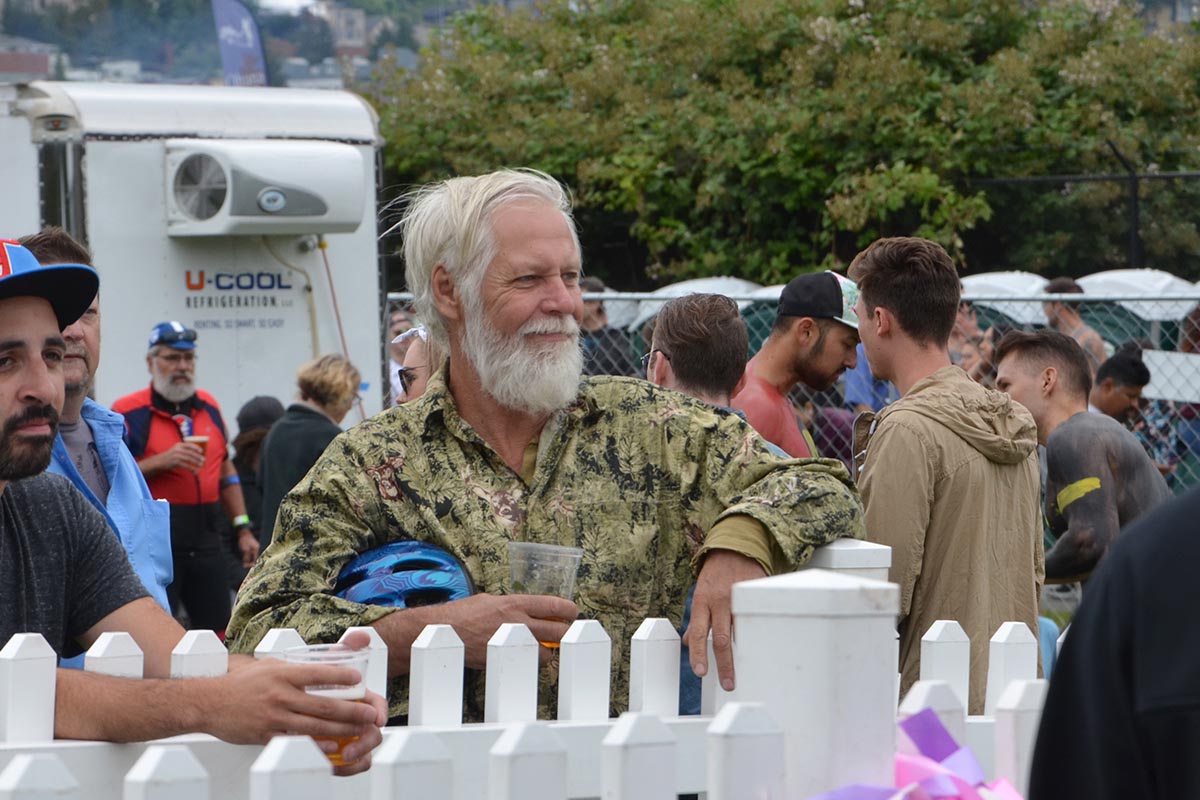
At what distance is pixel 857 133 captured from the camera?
16031 mm

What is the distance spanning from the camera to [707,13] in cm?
1805

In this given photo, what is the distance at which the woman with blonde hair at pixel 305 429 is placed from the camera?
749 cm

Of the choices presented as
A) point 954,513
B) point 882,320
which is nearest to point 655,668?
point 954,513

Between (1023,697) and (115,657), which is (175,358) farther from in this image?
(1023,697)

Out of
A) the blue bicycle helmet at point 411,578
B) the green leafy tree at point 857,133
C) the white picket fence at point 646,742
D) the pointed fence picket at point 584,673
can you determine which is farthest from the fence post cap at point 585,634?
the green leafy tree at point 857,133

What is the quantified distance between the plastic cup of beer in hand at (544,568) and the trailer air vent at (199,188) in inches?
270

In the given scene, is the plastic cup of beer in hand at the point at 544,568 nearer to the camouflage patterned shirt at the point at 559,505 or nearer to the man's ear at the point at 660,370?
the camouflage patterned shirt at the point at 559,505

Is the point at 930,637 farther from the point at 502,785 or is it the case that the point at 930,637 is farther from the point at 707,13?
the point at 707,13

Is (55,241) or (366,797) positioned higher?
(55,241)

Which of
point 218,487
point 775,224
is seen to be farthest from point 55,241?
point 775,224

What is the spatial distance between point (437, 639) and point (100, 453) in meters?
2.16

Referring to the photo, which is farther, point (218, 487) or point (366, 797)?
point (218, 487)

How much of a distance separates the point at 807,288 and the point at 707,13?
527 inches

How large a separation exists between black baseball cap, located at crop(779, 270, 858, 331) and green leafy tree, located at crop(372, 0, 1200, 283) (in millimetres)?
8965
